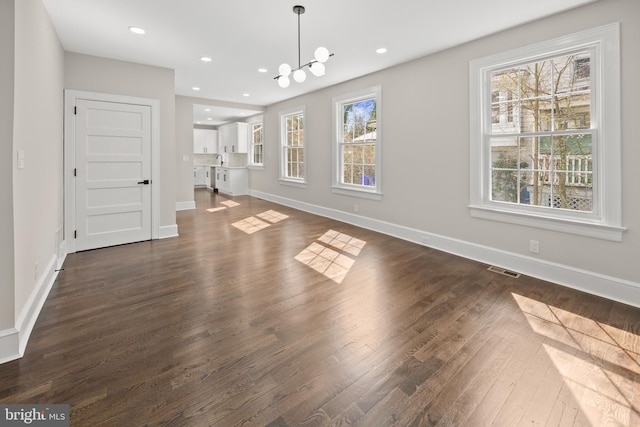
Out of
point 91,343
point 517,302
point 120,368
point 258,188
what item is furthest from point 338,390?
point 258,188

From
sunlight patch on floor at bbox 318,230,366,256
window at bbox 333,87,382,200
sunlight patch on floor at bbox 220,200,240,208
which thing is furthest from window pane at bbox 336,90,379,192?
sunlight patch on floor at bbox 220,200,240,208

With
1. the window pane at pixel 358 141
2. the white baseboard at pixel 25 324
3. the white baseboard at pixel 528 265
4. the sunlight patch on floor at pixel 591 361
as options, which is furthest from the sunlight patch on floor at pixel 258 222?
the sunlight patch on floor at pixel 591 361

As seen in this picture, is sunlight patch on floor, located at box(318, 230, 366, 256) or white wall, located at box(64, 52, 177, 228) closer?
white wall, located at box(64, 52, 177, 228)

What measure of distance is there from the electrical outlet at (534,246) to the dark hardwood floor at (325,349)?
0.34 meters

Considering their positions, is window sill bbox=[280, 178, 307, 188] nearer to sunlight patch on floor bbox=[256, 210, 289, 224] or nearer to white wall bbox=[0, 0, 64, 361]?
sunlight patch on floor bbox=[256, 210, 289, 224]

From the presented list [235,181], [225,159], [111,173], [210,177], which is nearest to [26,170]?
[111,173]

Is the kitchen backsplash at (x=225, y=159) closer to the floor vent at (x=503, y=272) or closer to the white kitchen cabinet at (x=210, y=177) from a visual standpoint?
the white kitchen cabinet at (x=210, y=177)

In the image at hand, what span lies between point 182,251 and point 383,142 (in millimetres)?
3551

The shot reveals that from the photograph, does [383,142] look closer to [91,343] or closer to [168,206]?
[168,206]

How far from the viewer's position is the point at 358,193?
5918mm

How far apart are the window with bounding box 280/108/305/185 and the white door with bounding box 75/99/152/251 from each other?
3518mm

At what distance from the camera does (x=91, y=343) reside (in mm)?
2199

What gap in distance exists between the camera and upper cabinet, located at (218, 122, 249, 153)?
1002 centimetres

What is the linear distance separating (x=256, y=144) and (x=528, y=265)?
26.4 ft
